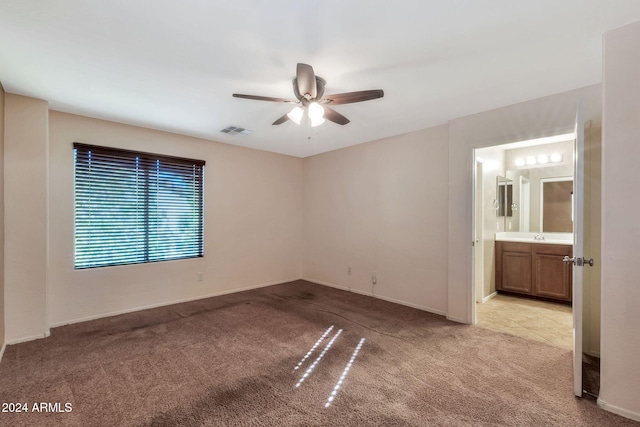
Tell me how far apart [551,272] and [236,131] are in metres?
4.86

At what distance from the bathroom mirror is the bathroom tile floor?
1.38m

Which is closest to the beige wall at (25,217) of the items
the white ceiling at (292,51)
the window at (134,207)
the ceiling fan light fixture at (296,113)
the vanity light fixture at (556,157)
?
the white ceiling at (292,51)

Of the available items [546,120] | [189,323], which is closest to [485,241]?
[546,120]

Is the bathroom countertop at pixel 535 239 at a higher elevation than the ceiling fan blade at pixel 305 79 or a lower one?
lower

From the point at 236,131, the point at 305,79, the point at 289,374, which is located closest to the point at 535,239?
the point at 289,374

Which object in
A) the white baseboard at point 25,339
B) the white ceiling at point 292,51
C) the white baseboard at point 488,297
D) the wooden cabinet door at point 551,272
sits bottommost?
the white baseboard at point 488,297

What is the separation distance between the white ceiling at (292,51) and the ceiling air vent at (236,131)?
2.11 ft

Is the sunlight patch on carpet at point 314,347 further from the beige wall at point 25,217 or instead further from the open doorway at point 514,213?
the beige wall at point 25,217

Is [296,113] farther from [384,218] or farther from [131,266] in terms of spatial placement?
[131,266]

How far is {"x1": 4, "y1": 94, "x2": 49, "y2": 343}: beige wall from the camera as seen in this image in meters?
2.78

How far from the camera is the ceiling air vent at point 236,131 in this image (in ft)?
12.6

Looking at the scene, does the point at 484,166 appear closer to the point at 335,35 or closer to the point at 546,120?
the point at 546,120

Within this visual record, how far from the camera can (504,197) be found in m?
4.89

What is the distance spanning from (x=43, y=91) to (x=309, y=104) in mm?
2548
